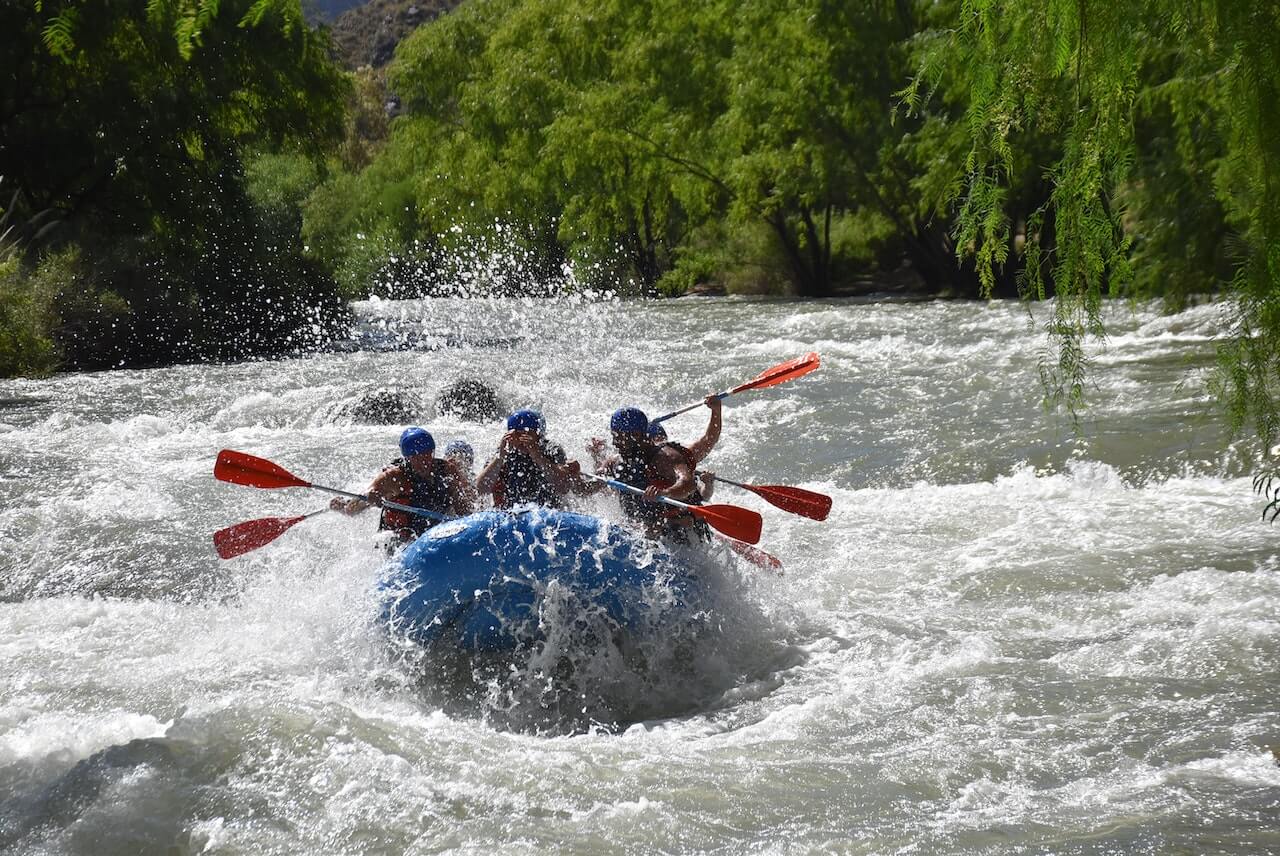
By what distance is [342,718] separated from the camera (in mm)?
4629

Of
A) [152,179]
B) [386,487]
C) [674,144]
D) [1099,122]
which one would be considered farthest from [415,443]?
[674,144]

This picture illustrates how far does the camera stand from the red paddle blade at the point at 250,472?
6.42m

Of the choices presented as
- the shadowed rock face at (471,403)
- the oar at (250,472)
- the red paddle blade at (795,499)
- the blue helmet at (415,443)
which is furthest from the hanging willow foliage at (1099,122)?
the shadowed rock face at (471,403)

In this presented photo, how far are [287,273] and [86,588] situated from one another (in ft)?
43.6

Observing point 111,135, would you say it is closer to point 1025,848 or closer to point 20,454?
point 20,454

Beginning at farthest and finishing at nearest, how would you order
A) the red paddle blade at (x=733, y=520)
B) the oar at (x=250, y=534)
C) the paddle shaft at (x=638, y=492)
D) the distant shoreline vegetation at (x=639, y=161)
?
1. the oar at (x=250, y=534)
2. the paddle shaft at (x=638, y=492)
3. the red paddle blade at (x=733, y=520)
4. the distant shoreline vegetation at (x=639, y=161)

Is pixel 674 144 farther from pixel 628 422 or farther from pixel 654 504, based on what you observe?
pixel 654 504

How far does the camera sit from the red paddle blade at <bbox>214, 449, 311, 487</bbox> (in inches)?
253

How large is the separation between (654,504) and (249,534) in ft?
6.68

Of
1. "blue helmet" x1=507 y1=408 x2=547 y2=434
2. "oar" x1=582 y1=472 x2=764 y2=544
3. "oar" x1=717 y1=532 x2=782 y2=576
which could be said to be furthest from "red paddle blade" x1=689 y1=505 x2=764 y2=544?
"blue helmet" x1=507 y1=408 x2=547 y2=434

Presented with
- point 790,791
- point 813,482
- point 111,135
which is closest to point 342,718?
point 790,791

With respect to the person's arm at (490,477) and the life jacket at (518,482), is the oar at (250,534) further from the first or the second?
the life jacket at (518,482)

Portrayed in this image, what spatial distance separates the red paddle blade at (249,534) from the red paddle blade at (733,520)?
1996 mm

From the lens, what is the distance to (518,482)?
243 inches
